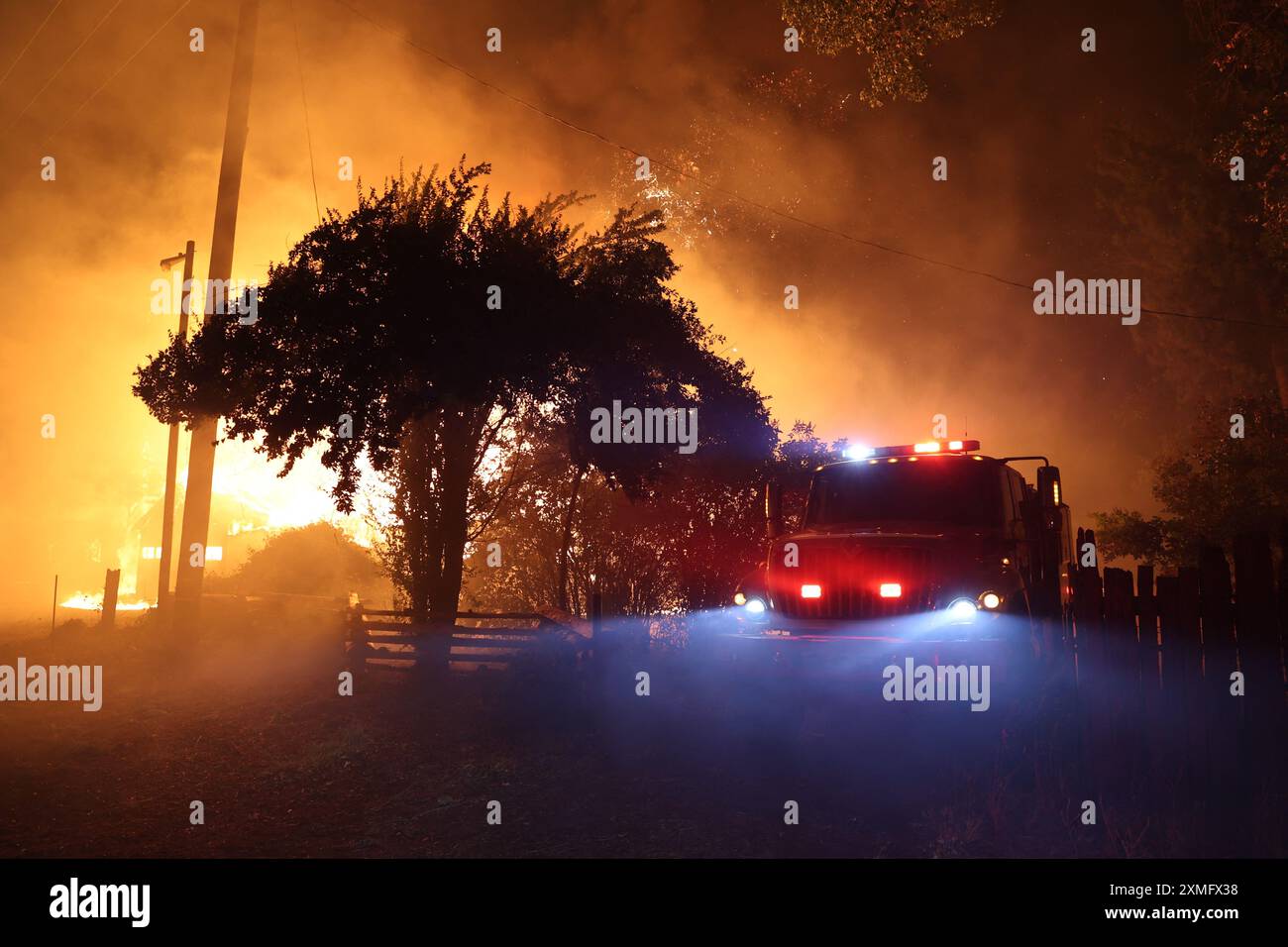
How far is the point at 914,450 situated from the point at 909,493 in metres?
0.55

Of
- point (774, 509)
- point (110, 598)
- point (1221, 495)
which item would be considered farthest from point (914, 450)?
point (110, 598)

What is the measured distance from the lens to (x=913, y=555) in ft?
28.5

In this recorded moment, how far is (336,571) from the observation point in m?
43.1

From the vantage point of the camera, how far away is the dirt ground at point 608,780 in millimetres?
6695

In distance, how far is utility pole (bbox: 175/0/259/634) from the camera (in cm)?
1716

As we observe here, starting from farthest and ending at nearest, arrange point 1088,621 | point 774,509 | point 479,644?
point 479,644 < point 774,509 < point 1088,621

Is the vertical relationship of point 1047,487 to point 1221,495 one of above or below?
below

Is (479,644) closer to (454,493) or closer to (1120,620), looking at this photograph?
(454,493)

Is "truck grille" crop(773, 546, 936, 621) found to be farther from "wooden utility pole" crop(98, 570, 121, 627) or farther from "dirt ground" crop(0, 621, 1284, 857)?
"wooden utility pole" crop(98, 570, 121, 627)

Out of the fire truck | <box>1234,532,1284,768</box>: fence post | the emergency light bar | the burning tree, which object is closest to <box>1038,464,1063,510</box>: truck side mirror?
the fire truck

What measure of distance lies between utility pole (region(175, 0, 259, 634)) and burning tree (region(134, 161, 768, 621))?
7.18 ft

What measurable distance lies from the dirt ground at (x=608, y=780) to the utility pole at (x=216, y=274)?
4.05 metres
